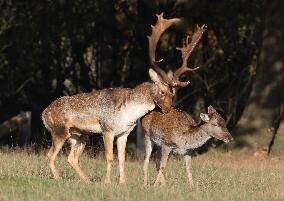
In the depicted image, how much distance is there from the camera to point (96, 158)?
16078mm

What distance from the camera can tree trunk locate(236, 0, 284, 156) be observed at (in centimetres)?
1831

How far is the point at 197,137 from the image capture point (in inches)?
508

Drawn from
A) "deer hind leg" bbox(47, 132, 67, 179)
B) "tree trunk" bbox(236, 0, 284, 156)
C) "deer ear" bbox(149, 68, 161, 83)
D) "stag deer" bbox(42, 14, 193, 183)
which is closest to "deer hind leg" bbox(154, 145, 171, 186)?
"stag deer" bbox(42, 14, 193, 183)

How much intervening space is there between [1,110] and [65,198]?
15.7 metres

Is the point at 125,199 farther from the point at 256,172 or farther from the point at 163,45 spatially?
the point at 163,45

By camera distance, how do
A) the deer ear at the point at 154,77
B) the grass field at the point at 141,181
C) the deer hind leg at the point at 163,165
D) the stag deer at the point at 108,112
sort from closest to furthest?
1. the grass field at the point at 141,181
2. the deer hind leg at the point at 163,165
3. the stag deer at the point at 108,112
4. the deer ear at the point at 154,77

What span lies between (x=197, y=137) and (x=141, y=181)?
1049 millimetres

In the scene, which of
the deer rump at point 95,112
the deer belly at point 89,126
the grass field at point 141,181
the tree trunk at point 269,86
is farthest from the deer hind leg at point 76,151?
the tree trunk at point 269,86

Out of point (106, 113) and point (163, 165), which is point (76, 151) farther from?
point (163, 165)

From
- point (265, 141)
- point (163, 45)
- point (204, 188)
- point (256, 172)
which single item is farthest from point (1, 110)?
point (204, 188)

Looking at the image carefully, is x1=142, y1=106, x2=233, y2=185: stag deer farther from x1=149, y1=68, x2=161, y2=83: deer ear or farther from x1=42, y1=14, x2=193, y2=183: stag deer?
x1=149, y1=68, x2=161, y2=83: deer ear

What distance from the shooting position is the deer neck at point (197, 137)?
12.9m

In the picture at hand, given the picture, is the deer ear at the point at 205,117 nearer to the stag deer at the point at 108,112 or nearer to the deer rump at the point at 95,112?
the stag deer at the point at 108,112

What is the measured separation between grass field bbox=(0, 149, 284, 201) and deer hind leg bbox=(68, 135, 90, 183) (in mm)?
157
